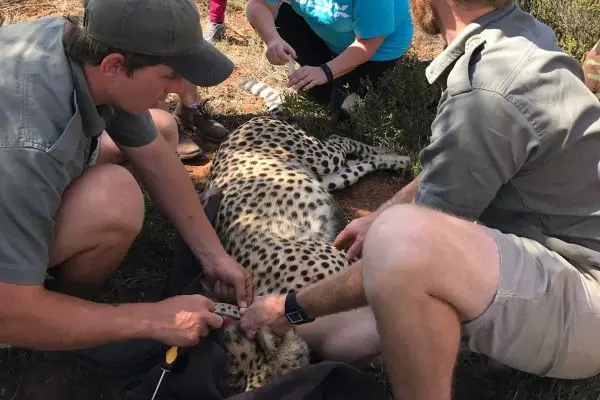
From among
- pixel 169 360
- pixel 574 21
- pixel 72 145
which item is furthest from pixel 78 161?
pixel 574 21

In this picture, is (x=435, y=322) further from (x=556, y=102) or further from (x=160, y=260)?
(x=160, y=260)

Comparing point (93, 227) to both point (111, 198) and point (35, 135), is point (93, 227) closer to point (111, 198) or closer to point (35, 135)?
point (111, 198)

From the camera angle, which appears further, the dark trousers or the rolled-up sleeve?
the dark trousers

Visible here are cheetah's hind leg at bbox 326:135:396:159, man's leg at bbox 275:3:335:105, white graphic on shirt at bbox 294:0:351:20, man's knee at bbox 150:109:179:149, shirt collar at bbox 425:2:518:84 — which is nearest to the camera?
shirt collar at bbox 425:2:518:84

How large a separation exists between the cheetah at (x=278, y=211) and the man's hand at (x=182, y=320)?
26cm

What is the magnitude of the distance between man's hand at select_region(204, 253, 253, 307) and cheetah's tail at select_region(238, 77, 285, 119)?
6.10 ft

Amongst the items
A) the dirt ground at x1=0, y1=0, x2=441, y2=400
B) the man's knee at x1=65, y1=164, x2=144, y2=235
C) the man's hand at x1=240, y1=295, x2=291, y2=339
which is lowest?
the dirt ground at x1=0, y1=0, x2=441, y2=400

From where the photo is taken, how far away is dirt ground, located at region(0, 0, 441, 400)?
3000 mm

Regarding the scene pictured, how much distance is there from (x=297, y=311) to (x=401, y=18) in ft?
8.87

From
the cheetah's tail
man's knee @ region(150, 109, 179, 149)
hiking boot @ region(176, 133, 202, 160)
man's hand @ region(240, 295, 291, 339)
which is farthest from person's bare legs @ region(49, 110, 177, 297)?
the cheetah's tail

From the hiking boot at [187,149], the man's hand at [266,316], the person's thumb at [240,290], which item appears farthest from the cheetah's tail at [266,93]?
the man's hand at [266,316]

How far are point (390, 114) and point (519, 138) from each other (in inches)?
99.1

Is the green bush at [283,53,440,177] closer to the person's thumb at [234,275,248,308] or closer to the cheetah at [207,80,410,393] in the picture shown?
the cheetah at [207,80,410,393]

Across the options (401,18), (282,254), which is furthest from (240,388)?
(401,18)
